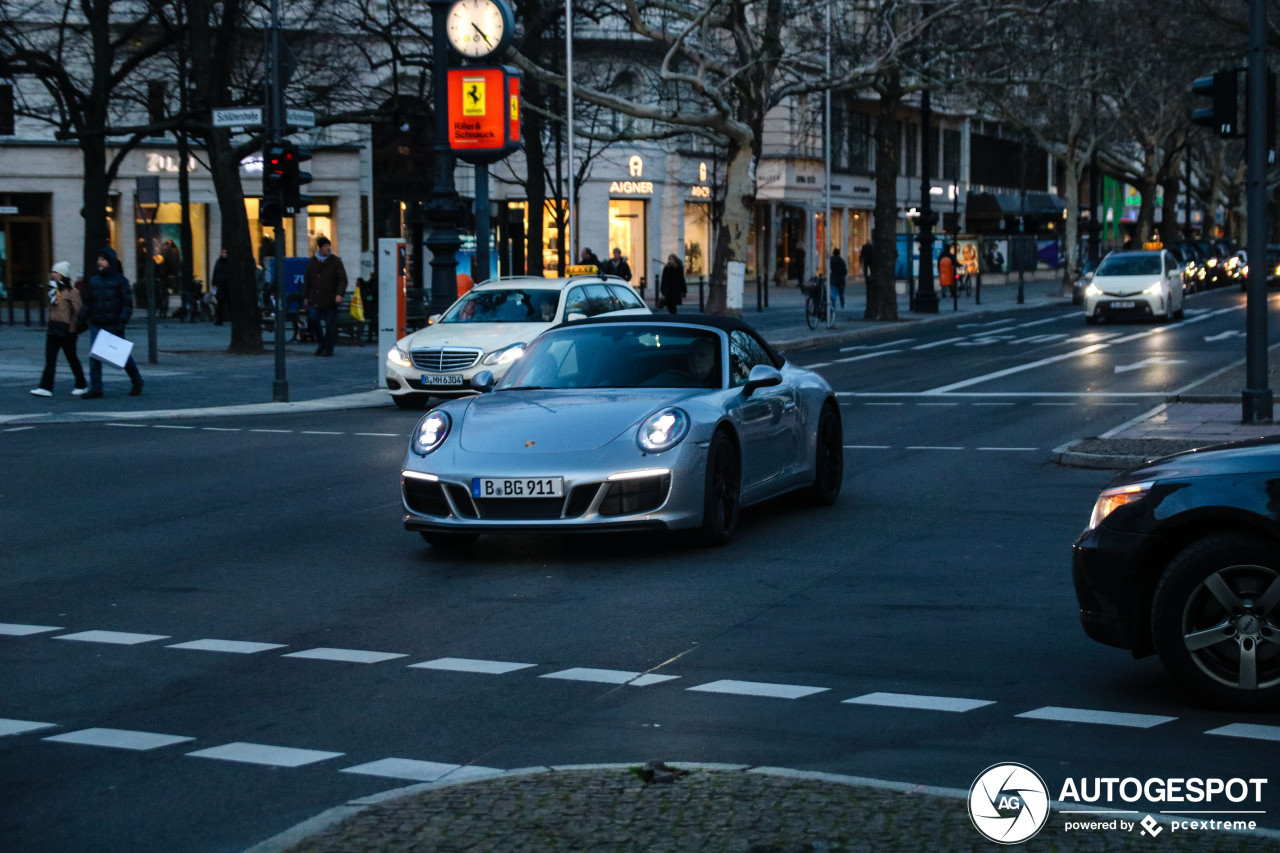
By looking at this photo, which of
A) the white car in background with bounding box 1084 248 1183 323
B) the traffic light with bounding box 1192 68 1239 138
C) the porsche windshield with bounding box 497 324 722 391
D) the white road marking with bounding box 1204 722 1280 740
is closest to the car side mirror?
the porsche windshield with bounding box 497 324 722 391

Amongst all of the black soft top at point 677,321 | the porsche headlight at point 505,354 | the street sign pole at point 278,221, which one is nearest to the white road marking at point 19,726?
the black soft top at point 677,321

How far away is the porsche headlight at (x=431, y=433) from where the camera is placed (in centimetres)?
1050

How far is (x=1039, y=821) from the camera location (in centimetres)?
482

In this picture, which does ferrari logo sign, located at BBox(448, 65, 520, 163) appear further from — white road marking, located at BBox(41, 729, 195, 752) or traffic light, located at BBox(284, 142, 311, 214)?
white road marking, located at BBox(41, 729, 195, 752)

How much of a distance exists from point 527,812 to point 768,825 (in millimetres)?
680

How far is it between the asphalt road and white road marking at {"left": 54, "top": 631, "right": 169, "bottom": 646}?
0.02m

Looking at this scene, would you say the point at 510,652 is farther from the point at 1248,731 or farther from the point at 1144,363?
the point at 1144,363

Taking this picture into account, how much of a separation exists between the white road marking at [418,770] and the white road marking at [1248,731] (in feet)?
8.27

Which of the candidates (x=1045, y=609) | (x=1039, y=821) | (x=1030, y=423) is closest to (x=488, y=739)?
(x=1039, y=821)

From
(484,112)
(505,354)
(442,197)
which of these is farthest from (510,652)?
(484,112)

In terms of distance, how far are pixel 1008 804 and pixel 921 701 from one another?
1723mm

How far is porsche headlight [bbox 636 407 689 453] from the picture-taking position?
10195 millimetres

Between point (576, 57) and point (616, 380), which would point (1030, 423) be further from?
point (576, 57)

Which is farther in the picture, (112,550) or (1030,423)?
(1030,423)
